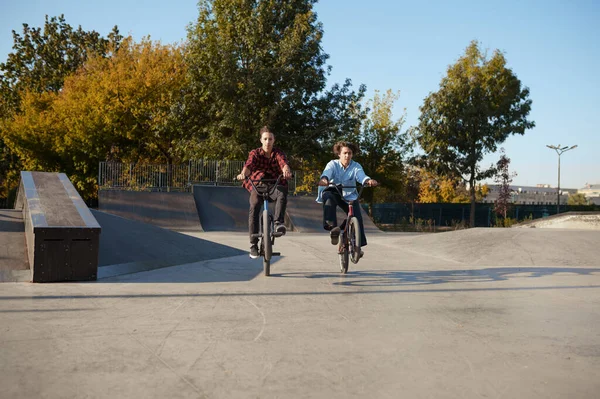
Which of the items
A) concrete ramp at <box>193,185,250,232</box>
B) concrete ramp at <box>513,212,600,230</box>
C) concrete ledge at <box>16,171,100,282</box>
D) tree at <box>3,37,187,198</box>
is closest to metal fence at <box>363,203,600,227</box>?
tree at <box>3,37,187,198</box>

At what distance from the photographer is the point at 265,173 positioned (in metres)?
8.28

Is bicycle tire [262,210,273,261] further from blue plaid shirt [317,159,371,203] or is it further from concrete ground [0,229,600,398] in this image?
blue plaid shirt [317,159,371,203]

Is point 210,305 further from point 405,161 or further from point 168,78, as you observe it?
point 405,161

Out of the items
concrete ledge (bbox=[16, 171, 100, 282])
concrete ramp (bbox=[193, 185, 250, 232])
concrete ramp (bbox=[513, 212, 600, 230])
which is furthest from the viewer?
concrete ramp (bbox=[193, 185, 250, 232])

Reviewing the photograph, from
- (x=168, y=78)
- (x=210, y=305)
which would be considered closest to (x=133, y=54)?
(x=168, y=78)

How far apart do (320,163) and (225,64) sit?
7748mm

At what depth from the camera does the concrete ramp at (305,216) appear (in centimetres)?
2458

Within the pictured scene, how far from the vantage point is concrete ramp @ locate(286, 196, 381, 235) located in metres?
24.6

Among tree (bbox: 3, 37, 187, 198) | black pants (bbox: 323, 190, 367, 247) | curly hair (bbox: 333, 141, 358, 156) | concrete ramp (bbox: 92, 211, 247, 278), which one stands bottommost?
concrete ramp (bbox: 92, 211, 247, 278)

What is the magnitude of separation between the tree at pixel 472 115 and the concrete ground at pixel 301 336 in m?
33.3

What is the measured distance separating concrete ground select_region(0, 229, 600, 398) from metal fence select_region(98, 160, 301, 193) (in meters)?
17.6

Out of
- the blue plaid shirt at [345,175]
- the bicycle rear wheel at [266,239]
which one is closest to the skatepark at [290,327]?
the bicycle rear wheel at [266,239]

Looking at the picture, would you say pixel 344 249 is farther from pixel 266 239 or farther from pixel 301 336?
pixel 301 336

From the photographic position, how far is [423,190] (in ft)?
193
